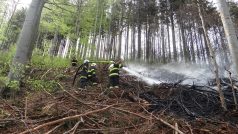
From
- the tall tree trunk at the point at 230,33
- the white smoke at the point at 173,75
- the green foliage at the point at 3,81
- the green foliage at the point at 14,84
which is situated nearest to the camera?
the tall tree trunk at the point at 230,33

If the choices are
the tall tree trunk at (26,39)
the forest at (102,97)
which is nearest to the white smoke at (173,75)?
the forest at (102,97)

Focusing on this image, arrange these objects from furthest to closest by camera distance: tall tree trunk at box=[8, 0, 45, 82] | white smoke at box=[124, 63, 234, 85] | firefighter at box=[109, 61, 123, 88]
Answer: white smoke at box=[124, 63, 234, 85], firefighter at box=[109, 61, 123, 88], tall tree trunk at box=[8, 0, 45, 82]

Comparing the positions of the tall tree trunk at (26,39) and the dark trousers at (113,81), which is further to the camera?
the dark trousers at (113,81)

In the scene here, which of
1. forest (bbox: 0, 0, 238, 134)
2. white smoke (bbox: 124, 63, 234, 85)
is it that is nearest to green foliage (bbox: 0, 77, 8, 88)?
forest (bbox: 0, 0, 238, 134)

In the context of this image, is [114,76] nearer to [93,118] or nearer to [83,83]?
[83,83]

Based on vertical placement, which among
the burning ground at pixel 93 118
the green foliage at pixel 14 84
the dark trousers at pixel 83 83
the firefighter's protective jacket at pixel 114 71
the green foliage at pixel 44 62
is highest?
the green foliage at pixel 44 62

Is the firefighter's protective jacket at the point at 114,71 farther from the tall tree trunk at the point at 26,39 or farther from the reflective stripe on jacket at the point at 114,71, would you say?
the tall tree trunk at the point at 26,39

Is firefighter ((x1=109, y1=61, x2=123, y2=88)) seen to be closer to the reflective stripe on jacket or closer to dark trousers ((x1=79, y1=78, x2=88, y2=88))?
the reflective stripe on jacket

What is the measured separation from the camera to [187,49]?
27000 mm

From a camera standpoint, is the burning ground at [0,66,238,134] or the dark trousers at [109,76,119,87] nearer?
the burning ground at [0,66,238,134]

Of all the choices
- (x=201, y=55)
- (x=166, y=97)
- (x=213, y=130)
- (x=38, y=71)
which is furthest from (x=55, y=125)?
(x=201, y=55)

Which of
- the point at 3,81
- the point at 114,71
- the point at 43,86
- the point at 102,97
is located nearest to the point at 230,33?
the point at 102,97

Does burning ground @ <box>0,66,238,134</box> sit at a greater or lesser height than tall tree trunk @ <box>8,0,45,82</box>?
lesser

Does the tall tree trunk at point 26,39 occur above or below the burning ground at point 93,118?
above
